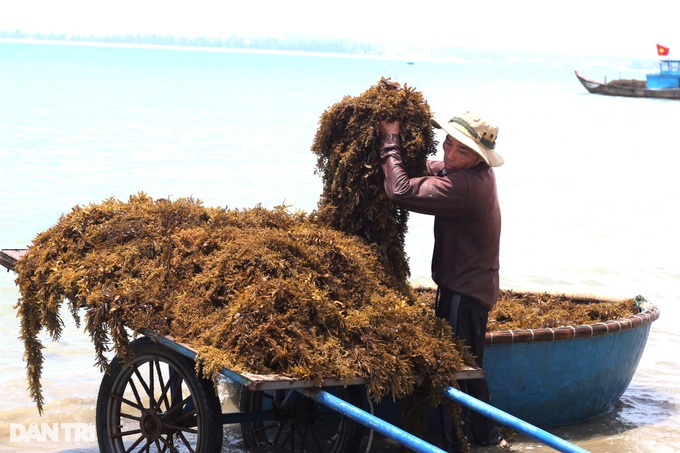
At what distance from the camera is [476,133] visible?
4625 mm

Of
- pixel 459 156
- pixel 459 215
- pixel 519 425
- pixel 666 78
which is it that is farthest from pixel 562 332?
pixel 666 78

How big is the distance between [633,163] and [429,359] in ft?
78.5

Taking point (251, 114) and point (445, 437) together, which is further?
point (251, 114)

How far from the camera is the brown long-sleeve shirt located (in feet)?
14.8

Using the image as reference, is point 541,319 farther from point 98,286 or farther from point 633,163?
point 633,163

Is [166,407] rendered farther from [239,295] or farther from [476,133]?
[476,133]

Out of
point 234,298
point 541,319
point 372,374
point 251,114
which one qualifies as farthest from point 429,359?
point 251,114

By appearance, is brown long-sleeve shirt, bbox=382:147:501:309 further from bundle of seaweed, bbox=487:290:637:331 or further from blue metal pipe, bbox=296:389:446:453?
blue metal pipe, bbox=296:389:446:453

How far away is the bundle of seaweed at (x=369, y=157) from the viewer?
187 inches

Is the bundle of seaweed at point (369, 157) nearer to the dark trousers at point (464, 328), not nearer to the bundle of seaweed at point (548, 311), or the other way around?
the dark trousers at point (464, 328)

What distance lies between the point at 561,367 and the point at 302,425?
164 centimetres

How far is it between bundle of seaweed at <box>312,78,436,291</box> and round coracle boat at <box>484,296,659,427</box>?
0.94m

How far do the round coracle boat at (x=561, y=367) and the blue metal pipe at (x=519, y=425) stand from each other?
1392 millimetres

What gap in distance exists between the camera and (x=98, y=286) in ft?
14.3
